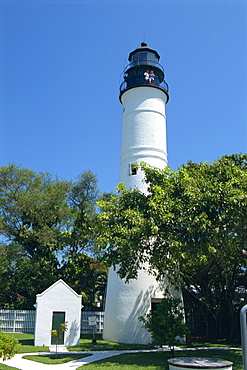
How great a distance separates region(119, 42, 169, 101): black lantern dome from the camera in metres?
21.0

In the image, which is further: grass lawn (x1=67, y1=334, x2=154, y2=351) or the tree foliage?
the tree foliage

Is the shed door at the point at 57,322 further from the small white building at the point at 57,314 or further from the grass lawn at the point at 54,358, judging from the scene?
the grass lawn at the point at 54,358

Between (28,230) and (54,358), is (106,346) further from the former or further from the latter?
(28,230)

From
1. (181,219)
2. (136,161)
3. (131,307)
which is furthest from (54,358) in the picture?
(136,161)

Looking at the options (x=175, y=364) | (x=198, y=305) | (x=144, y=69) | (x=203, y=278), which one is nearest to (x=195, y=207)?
(x=175, y=364)

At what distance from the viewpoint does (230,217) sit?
1216cm

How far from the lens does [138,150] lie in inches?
766

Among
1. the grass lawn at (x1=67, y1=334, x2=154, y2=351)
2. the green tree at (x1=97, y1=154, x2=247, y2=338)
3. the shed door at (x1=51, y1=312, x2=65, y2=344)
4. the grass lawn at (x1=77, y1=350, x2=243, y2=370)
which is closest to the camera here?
the grass lawn at (x1=77, y1=350, x2=243, y2=370)

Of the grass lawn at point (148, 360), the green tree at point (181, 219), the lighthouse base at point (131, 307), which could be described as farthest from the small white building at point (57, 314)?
the green tree at point (181, 219)

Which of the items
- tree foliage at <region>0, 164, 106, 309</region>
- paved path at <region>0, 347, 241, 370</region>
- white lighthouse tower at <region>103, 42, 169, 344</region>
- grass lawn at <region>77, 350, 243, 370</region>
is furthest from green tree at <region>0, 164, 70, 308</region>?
grass lawn at <region>77, 350, 243, 370</region>

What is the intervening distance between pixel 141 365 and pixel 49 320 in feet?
20.0

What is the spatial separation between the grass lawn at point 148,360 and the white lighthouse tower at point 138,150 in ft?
10.1

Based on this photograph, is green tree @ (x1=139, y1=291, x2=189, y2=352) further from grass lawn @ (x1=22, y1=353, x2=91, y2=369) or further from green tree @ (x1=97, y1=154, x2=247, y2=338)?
grass lawn @ (x1=22, y1=353, x2=91, y2=369)

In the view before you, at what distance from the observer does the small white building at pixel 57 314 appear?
15.7 metres
